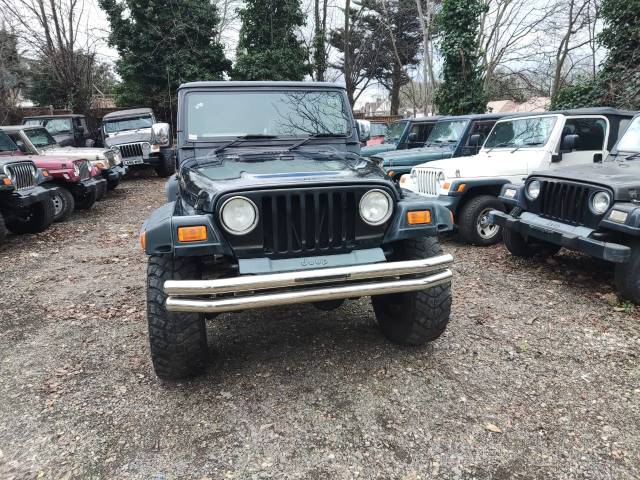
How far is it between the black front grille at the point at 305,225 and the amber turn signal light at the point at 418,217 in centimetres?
14

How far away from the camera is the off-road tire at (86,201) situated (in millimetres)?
9258

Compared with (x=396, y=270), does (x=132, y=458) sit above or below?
below

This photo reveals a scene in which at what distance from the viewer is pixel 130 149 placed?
13.5 meters

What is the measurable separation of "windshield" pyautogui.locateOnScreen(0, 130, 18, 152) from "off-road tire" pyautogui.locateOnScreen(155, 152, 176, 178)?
5680mm

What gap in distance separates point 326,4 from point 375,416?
22.3m

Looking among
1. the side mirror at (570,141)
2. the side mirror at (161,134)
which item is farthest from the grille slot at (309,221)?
the side mirror at (570,141)

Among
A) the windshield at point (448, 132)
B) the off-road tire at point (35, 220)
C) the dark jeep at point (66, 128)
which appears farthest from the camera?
the dark jeep at point (66, 128)

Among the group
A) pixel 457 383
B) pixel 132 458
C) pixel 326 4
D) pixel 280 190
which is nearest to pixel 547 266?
pixel 457 383

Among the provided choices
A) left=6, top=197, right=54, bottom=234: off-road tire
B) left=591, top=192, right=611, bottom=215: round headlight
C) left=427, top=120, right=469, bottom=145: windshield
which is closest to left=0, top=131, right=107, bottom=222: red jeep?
left=6, top=197, right=54, bottom=234: off-road tire

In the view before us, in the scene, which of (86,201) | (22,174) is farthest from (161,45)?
(22,174)

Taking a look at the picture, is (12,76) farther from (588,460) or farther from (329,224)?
(588,460)

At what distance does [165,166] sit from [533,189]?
466 inches

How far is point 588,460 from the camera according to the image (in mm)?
2303

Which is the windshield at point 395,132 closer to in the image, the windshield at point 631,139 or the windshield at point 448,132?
the windshield at point 448,132
